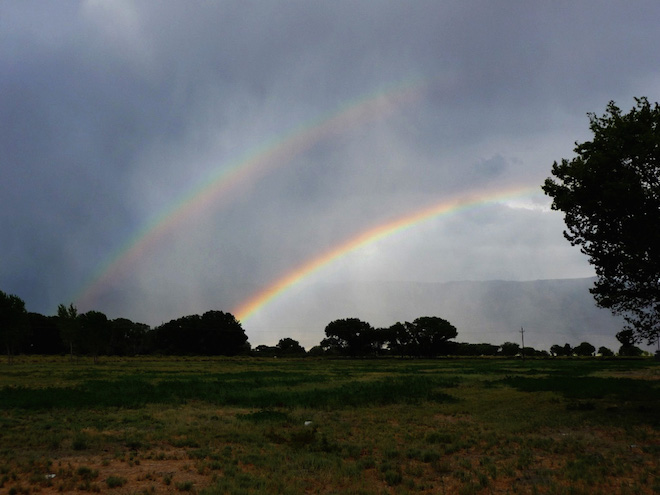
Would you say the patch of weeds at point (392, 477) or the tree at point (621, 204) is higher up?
the tree at point (621, 204)

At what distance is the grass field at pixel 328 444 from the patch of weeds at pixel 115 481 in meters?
0.05

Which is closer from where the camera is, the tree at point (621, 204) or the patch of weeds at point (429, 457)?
the patch of weeds at point (429, 457)

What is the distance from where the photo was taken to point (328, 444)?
1677cm

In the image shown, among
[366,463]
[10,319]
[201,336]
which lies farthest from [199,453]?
[201,336]

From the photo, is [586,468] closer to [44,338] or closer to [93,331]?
[93,331]

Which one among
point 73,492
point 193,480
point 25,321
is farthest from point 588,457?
point 25,321

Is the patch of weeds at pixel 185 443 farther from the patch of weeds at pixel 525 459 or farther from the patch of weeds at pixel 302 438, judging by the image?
the patch of weeds at pixel 525 459

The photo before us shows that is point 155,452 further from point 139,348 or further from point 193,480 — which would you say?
point 139,348

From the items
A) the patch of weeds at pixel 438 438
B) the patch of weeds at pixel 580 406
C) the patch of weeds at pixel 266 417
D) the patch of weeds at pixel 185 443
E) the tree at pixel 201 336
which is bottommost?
the patch of weeds at pixel 580 406

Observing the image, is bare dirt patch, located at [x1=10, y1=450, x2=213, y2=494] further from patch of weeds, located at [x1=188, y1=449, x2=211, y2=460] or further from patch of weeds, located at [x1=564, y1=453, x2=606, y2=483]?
patch of weeds, located at [x1=564, y1=453, x2=606, y2=483]

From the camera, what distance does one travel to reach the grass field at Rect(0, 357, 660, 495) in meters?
11.9

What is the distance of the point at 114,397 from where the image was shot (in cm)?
3038

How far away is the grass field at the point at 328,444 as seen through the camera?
11.9 m

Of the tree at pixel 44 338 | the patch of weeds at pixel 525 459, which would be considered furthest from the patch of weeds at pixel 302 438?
the tree at pixel 44 338
